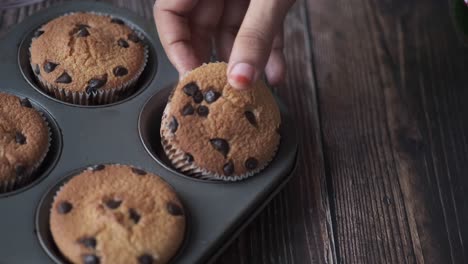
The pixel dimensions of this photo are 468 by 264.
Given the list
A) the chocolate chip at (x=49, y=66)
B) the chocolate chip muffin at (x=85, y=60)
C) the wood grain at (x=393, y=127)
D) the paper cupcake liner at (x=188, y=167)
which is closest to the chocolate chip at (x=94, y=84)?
the chocolate chip muffin at (x=85, y=60)

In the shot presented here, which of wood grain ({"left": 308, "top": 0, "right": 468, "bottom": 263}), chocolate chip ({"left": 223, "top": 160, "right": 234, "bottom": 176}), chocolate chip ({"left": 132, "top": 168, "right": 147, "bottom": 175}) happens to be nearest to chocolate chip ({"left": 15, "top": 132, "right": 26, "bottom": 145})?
chocolate chip ({"left": 132, "top": 168, "right": 147, "bottom": 175})

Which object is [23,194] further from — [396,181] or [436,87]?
[436,87]

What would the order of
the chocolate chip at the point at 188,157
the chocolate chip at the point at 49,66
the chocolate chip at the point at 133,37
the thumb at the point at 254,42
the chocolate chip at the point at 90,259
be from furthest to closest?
the chocolate chip at the point at 133,37 → the chocolate chip at the point at 49,66 → the chocolate chip at the point at 188,157 → the thumb at the point at 254,42 → the chocolate chip at the point at 90,259

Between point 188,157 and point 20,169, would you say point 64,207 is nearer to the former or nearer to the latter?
point 20,169

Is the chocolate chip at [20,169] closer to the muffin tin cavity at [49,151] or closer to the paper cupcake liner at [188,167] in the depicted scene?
the muffin tin cavity at [49,151]

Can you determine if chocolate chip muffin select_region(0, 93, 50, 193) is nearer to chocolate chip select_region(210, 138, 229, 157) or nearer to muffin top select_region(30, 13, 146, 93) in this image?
muffin top select_region(30, 13, 146, 93)

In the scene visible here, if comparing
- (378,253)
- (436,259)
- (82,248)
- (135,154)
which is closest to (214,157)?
(135,154)

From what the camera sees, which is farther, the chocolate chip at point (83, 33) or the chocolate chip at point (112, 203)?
the chocolate chip at point (83, 33)
